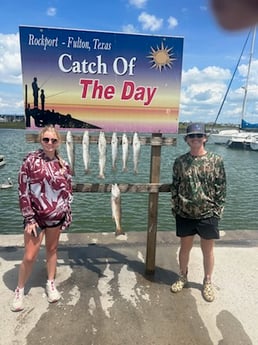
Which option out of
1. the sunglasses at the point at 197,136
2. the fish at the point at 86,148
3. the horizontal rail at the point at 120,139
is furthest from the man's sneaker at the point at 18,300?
the sunglasses at the point at 197,136

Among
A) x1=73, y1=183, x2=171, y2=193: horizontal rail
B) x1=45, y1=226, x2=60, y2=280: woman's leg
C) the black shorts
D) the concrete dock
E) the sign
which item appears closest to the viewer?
the concrete dock

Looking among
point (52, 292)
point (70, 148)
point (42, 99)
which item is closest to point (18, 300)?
point (52, 292)

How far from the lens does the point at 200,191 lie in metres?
3.36

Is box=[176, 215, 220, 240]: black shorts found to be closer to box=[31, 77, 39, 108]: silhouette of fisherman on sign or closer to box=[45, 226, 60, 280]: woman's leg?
box=[45, 226, 60, 280]: woman's leg

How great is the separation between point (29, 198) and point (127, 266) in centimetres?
161

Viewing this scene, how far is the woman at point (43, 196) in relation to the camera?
3.13 m

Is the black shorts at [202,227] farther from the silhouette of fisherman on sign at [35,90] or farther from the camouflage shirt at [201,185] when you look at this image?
the silhouette of fisherman on sign at [35,90]

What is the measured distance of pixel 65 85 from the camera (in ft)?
11.9

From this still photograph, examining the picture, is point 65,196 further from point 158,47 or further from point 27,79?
point 158,47

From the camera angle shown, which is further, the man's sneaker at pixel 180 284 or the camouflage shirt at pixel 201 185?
the man's sneaker at pixel 180 284

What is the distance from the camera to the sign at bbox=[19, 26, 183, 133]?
139 inches

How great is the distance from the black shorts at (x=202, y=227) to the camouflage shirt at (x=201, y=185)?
5 cm

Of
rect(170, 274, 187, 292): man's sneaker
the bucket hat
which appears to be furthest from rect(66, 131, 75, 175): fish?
rect(170, 274, 187, 292): man's sneaker

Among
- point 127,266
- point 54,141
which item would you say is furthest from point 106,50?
point 127,266
